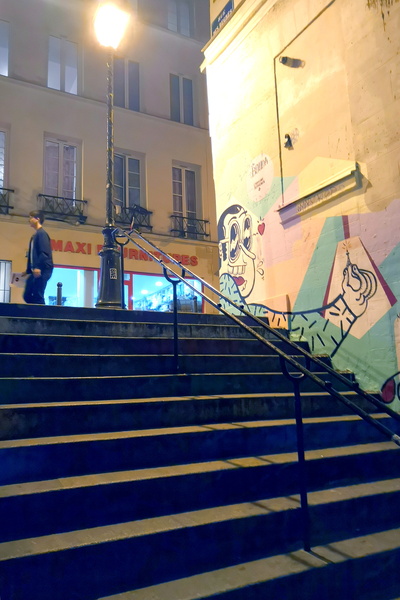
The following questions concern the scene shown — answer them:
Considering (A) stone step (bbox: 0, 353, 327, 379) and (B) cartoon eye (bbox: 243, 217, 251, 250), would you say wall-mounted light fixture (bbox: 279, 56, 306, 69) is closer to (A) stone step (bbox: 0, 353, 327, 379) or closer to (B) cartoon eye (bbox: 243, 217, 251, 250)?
(B) cartoon eye (bbox: 243, 217, 251, 250)

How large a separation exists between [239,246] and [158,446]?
4.56 metres

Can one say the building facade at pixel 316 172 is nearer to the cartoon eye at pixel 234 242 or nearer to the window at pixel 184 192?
the cartoon eye at pixel 234 242

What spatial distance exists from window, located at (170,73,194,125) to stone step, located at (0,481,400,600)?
15.0m

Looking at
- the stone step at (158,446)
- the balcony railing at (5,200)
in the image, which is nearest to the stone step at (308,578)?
the stone step at (158,446)

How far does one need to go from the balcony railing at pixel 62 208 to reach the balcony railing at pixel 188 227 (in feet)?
9.65

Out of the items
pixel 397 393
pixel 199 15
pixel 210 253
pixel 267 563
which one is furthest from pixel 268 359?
pixel 199 15

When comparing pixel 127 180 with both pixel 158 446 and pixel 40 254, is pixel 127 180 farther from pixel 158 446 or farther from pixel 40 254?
pixel 158 446

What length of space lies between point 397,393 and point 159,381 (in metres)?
2.46

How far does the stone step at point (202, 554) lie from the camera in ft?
7.34

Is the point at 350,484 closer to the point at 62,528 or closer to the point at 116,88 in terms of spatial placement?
the point at 62,528

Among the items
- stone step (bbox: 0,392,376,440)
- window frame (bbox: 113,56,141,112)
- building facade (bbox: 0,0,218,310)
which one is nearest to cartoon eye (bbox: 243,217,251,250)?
stone step (bbox: 0,392,376,440)

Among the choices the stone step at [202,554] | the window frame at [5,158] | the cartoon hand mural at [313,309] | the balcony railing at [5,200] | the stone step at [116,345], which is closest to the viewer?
the stone step at [202,554]

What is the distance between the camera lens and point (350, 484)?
3361mm

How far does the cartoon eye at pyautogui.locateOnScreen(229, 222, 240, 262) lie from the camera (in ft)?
23.8
